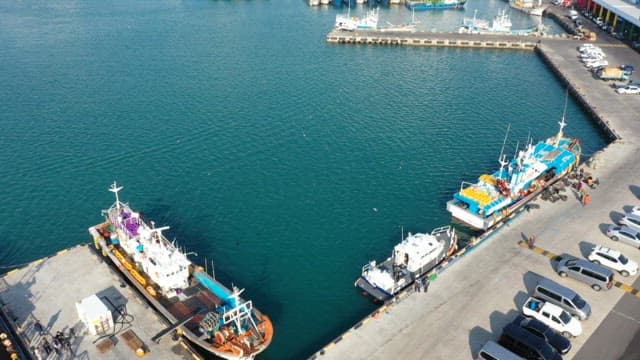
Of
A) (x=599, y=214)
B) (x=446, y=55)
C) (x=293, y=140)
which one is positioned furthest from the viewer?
(x=446, y=55)

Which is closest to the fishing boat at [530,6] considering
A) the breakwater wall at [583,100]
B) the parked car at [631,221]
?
the breakwater wall at [583,100]

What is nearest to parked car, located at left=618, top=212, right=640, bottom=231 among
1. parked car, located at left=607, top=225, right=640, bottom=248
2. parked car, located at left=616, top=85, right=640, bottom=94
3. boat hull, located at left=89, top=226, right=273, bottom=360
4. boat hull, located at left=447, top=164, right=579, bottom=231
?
parked car, located at left=607, top=225, right=640, bottom=248

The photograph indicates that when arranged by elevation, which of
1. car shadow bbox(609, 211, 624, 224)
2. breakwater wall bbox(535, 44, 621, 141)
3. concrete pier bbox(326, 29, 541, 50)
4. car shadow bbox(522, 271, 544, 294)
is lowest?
car shadow bbox(522, 271, 544, 294)

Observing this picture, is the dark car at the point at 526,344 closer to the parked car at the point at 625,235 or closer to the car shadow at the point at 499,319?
the car shadow at the point at 499,319

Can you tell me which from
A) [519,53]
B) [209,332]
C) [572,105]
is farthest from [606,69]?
[209,332]

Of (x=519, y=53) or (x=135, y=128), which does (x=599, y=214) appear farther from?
(x=519, y=53)

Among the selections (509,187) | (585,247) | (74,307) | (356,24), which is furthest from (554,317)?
(356,24)

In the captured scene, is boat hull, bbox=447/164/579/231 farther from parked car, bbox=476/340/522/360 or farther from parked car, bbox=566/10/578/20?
parked car, bbox=566/10/578/20
